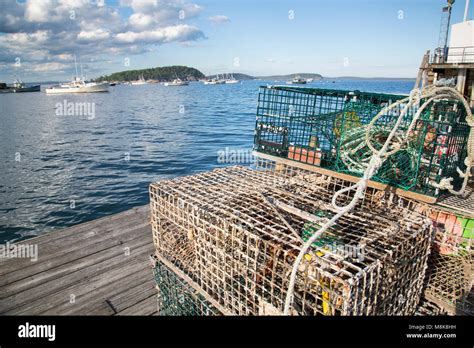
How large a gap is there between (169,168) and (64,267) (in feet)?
44.2

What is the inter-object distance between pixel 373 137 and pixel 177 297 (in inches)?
132

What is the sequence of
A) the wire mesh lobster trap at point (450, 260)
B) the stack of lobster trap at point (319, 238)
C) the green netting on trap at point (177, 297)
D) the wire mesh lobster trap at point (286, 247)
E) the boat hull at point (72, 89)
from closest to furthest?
the wire mesh lobster trap at point (286, 247) → the stack of lobster trap at point (319, 238) → the wire mesh lobster trap at point (450, 260) → the green netting on trap at point (177, 297) → the boat hull at point (72, 89)

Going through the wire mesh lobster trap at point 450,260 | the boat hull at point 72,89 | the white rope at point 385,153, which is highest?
the boat hull at point 72,89

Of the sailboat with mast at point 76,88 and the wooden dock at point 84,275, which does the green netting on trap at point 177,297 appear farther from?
the sailboat with mast at point 76,88

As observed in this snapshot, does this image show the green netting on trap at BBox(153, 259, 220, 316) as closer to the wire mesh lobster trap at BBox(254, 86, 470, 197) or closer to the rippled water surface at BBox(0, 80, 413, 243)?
the wire mesh lobster trap at BBox(254, 86, 470, 197)

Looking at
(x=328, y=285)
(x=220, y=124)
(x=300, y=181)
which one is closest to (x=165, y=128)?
(x=220, y=124)

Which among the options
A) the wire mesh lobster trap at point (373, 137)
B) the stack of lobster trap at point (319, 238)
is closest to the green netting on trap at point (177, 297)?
the stack of lobster trap at point (319, 238)

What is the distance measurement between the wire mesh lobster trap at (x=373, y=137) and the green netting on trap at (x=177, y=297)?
2330 millimetres

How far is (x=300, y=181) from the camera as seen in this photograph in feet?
14.4

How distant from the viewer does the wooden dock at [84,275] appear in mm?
4926

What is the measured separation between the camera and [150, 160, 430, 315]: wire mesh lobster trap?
94.0 inches

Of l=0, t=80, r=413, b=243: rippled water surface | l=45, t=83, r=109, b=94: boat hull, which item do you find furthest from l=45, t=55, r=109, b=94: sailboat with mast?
l=0, t=80, r=413, b=243: rippled water surface

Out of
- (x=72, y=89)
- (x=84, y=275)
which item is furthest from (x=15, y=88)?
(x=84, y=275)
